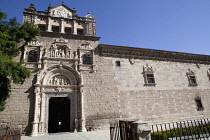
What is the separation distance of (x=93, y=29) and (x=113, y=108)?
8212 millimetres

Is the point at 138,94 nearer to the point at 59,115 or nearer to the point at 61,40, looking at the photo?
the point at 59,115

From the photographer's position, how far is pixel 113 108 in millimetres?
11648

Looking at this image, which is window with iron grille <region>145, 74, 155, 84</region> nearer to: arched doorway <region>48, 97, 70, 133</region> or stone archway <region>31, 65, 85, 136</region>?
stone archway <region>31, 65, 85, 136</region>

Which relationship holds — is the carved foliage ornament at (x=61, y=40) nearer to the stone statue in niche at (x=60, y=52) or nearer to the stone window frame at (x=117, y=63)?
the stone statue in niche at (x=60, y=52)

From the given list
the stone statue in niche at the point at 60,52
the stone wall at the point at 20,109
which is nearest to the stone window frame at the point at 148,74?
the stone statue in niche at the point at 60,52

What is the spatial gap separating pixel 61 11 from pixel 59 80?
288 inches

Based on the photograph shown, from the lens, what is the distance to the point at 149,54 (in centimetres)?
1487

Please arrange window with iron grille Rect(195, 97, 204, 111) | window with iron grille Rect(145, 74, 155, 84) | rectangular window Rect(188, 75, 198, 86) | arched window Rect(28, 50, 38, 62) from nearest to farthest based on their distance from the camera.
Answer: arched window Rect(28, 50, 38, 62) → window with iron grille Rect(145, 74, 155, 84) → window with iron grille Rect(195, 97, 204, 111) → rectangular window Rect(188, 75, 198, 86)

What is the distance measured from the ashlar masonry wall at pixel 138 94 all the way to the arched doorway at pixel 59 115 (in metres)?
1.79

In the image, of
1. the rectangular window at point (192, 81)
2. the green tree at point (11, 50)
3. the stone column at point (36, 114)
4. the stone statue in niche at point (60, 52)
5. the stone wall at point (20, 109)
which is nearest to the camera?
the green tree at point (11, 50)

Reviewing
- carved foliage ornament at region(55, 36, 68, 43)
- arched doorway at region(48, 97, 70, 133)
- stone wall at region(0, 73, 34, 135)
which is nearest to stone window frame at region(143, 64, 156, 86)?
arched doorway at region(48, 97, 70, 133)

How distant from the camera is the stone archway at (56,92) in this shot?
9.78 metres

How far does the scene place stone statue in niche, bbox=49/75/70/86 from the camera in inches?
434

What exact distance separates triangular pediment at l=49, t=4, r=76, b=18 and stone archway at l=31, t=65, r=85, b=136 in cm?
562
